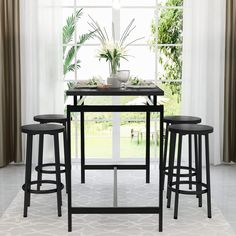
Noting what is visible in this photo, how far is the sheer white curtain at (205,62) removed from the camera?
7.24 m

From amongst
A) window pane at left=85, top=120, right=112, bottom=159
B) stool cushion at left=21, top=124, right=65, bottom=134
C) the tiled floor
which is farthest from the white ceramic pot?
window pane at left=85, top=120, right=112, bottom=159

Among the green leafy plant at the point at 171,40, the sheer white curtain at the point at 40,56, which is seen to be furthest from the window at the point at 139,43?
the sheer white curtain at the point at 40,56

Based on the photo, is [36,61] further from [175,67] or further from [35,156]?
[175,67]

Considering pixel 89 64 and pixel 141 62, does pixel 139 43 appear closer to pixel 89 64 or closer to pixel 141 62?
pixel 141 62

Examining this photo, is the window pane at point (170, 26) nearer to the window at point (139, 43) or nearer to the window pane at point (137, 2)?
the window at point (139, 43)

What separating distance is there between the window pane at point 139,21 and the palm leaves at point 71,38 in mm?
522

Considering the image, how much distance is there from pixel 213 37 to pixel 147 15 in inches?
42.8

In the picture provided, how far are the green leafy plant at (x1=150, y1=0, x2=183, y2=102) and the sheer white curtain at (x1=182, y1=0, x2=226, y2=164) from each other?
0.37m

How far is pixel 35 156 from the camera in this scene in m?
7.41

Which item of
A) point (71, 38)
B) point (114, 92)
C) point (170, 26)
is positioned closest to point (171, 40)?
point (170, 26)

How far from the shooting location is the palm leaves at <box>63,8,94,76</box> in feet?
25.0

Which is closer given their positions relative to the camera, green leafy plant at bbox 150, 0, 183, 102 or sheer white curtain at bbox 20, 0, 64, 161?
sheer white curtain at bbox 20, 0, 64, 161

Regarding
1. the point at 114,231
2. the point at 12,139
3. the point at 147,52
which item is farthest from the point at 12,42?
the point at 114,231

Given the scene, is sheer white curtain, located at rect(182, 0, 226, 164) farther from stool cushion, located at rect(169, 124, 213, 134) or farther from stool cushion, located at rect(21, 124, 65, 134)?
stool cushion, located at rect(21, 124, 65, 134)
